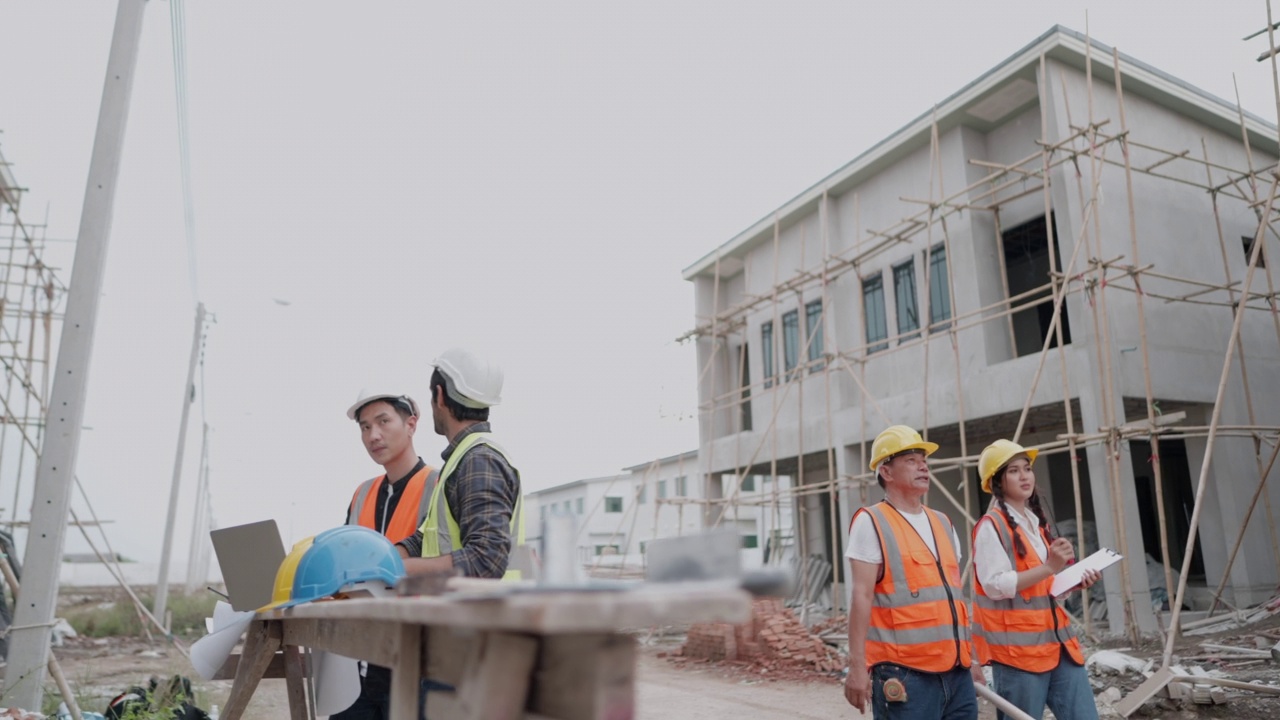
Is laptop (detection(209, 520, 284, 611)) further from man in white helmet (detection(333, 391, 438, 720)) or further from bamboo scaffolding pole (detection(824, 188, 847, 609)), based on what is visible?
bamboo scaffolding pole (detection(824, 188, 847, 609))

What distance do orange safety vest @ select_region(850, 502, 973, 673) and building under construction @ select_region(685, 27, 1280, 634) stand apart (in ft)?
21.3

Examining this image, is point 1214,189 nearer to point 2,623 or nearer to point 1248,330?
point 1248,330

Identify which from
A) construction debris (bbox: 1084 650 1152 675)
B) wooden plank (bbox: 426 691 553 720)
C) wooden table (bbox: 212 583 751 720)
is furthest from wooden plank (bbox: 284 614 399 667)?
construction debris (bbox: 1084 650 1152 675)

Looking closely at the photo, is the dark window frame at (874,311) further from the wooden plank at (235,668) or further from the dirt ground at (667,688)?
the wooden plank at (235,668)

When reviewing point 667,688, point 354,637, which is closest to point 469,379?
point 354,637

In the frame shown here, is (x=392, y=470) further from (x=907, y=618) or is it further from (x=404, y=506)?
(x=907, y=618)

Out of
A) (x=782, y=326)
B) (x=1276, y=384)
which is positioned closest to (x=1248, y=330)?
(x=1276, y=384)

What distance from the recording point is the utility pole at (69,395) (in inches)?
198

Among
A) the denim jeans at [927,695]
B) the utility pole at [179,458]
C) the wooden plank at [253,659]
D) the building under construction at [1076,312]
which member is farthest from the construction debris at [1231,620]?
the utility pole at [179,458]

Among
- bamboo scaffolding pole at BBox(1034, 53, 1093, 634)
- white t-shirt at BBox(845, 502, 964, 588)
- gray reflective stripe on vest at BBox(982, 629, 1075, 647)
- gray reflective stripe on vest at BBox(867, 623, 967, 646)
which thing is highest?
bamboo scaffolding pole at BBox(1034, 53, 1093, 634)

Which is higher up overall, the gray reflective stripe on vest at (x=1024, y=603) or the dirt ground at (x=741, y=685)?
the gray reflective stripe on vest at (x=1024, y=603)

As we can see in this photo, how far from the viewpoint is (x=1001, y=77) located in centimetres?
1238

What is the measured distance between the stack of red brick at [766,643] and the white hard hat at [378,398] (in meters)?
8.36

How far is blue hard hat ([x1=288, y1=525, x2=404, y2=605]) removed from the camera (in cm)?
242
